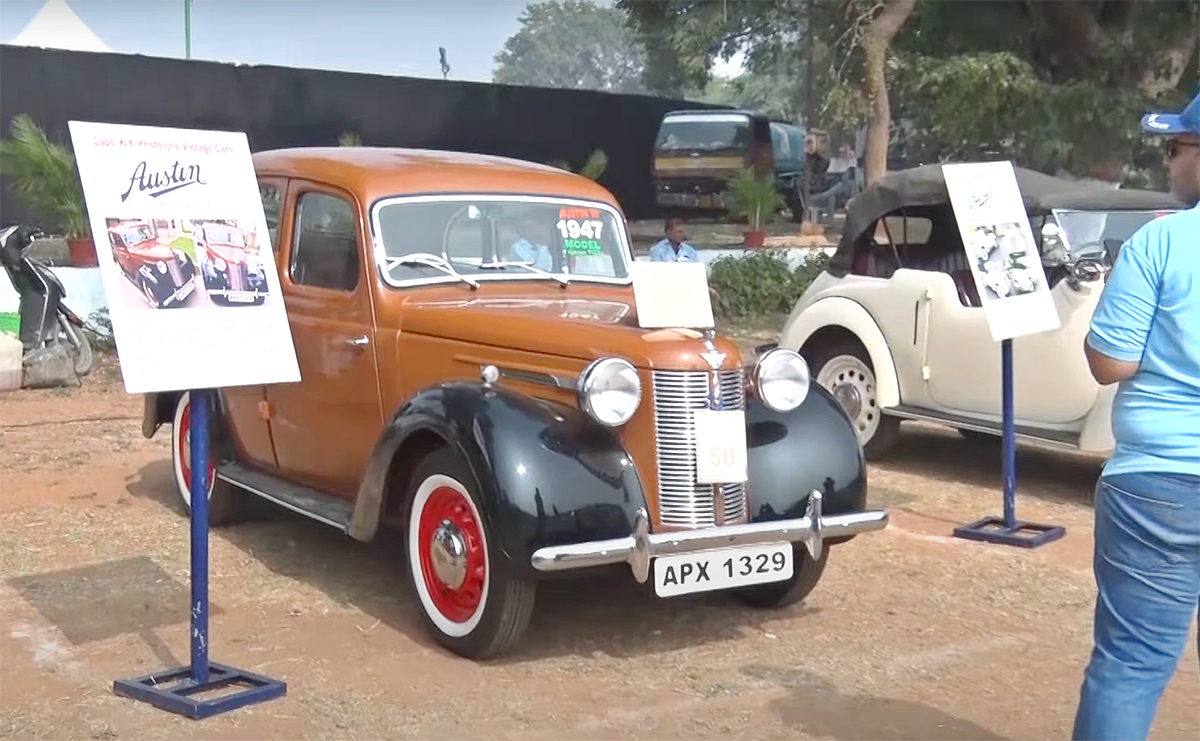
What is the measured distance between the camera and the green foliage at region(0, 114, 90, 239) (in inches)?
469

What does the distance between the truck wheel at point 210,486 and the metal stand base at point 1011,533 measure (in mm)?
3424

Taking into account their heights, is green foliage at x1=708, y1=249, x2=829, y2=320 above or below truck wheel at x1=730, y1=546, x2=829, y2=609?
above

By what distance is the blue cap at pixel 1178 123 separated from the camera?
302 cm

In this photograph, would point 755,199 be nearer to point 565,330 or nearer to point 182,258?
point 565,330

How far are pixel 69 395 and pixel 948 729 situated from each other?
7495mm

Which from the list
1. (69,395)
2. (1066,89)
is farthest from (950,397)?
(1066,89)

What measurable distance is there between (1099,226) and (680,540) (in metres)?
4.38

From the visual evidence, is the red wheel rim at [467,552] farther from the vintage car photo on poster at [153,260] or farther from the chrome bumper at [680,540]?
the vintage car photo on poster at [153,260]

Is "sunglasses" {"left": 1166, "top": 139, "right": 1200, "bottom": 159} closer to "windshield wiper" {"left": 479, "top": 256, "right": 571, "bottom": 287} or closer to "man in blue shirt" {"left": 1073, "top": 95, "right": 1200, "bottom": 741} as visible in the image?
"man in blue shirt" {"left": 1073, "top": 95, "right": 1200, "bottom": 741}

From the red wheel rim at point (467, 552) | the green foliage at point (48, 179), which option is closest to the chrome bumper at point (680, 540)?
the red wheel rim at point (467, 552)

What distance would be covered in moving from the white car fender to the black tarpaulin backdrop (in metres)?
7.81

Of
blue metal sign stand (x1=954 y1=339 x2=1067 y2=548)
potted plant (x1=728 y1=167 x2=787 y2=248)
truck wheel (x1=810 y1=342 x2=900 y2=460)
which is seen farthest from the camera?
potted plant (x1=728 y1=167 x2=787 y2=248)

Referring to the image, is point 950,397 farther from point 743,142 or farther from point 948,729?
point 743,142

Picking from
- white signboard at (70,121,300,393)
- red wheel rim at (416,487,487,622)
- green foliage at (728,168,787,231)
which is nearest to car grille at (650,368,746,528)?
red wheel rim at (416,487,487,622)
